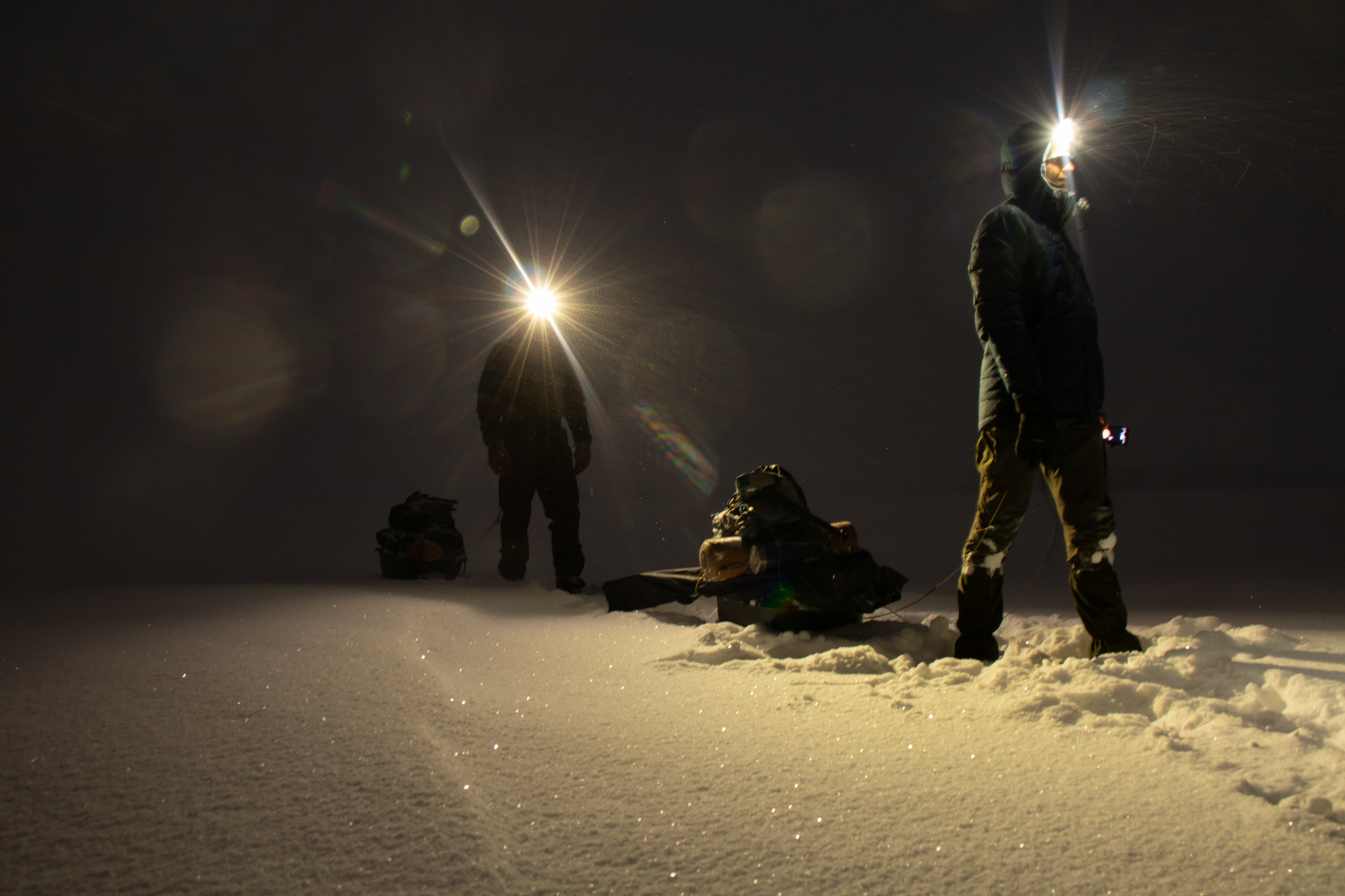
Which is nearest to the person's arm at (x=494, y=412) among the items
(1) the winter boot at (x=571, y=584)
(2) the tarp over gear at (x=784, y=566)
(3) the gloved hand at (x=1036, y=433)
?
(1) the winter boot at (x=571, y=584)

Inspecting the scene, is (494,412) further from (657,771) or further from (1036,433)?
(657,771)

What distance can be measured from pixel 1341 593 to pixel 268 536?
21.8 feet

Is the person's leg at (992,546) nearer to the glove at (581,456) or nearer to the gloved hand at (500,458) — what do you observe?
the glove at (581,456)

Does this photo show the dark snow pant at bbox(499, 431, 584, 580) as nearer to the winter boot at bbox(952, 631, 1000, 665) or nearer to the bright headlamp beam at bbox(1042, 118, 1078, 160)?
the winter boot at bbox(952, 631, 1000, 665)

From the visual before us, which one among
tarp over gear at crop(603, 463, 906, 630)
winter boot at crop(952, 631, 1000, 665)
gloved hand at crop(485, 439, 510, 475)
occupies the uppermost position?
gloved hand at crop(485, 439, 510, 475)

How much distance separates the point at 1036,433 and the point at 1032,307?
1.21 ft

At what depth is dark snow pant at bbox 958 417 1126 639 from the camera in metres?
1.79

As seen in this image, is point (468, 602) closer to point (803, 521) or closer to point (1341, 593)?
point (803, 521)

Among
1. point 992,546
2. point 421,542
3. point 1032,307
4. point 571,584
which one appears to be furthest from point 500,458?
point 1032,307

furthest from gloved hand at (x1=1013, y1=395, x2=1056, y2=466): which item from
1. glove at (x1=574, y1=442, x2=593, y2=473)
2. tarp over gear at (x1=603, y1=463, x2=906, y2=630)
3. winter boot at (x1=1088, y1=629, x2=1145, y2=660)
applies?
glove at (x1=574, y1=442, x2=593, y2=473)

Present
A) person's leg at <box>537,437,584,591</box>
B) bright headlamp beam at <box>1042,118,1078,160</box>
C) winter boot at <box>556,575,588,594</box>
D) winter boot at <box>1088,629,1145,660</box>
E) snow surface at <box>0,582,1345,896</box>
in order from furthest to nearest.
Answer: person's leg at <box>537,437,584,591</box> → winter boot at <box>556,575,588,594</box> → bright headlamp beam at <box>1042,118,1078,160</box> → winter boot at <box>1088,629,1145,660</box> → snow surface at <box>0,582,1345,896</box>

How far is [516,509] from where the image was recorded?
3.63 meters

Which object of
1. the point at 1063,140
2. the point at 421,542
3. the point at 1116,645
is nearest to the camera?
the point at 1116,645

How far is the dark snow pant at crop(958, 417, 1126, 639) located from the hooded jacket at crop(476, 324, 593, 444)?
2.25 metres
